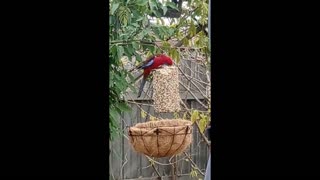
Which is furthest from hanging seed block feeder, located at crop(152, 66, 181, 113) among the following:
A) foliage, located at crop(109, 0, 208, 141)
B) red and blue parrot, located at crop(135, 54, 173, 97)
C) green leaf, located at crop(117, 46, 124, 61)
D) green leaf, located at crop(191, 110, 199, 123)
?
green leaf, located at crop(191, 110, 199, 123)

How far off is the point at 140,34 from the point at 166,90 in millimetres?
311

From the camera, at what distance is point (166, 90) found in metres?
2.10

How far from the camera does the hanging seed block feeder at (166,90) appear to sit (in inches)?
82.7

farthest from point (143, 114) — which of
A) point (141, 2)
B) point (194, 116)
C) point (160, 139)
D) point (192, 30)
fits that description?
point (141, 2)

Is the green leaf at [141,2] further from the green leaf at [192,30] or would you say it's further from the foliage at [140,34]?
the green leaf at [192,30]

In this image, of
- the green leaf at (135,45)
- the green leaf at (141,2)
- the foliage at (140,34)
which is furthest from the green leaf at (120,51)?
the green leaf at (141,2)

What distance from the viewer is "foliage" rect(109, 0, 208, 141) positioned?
1.74 meters

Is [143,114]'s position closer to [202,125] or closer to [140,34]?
[202,125]

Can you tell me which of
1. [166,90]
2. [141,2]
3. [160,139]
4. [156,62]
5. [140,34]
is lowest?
[160,139]
